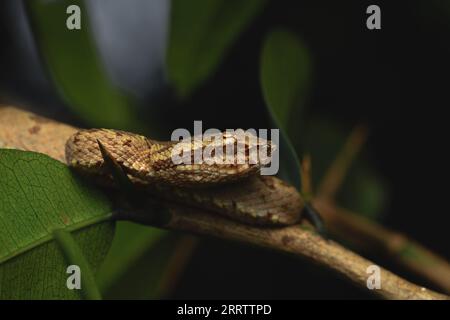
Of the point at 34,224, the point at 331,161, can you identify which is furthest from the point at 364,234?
the point at 34,224

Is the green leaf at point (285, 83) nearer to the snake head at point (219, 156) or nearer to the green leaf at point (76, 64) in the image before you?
the snake head at point (219, 156)

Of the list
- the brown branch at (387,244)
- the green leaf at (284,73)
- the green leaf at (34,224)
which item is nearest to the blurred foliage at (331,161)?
the brown branch at (387,244)

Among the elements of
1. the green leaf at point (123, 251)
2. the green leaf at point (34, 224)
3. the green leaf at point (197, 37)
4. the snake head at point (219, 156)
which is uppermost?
the green leaf at point (197, 37)

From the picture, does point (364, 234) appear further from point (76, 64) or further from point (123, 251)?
point (76, 64)

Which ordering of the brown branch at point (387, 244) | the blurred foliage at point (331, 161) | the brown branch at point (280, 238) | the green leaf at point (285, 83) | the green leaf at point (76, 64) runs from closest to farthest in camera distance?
the brown branch at point (280, 238) < the green leaf at point (285, 83) < the brown branch at point (387, 244) < the green leaf at point (76, 64) < the blurred foliage at point (331, 161)

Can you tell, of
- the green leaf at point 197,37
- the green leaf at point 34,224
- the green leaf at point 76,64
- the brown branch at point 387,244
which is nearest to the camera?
the green leaf at point 34,224
